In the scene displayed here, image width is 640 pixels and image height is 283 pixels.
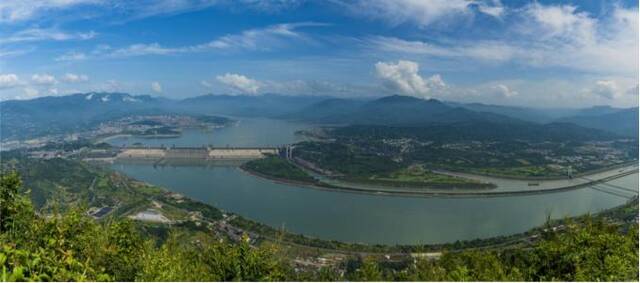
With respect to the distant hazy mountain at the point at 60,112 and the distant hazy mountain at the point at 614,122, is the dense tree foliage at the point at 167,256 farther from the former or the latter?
the distant hazy mountain at the point at 614,122

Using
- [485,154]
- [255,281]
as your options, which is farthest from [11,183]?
[485,154]

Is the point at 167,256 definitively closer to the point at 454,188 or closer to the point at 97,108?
the point at 454,188

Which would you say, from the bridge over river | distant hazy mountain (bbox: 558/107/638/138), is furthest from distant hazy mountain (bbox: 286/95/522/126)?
the bridge over river

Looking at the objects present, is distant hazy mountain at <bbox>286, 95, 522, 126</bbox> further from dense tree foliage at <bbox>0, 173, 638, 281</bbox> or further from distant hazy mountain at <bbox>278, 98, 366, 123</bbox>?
dense tree foliage at <bbox>0, 173, 638, 281</bbox>

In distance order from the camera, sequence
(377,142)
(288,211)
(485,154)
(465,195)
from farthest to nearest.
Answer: (377,142) → (485,154) → (465,195) → (288,211)

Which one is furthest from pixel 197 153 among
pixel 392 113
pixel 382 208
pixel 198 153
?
pixel 392 113

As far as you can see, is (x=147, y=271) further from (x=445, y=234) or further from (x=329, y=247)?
(x=445, y=234)

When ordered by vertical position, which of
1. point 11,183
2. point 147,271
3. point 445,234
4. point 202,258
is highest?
point 11,183
